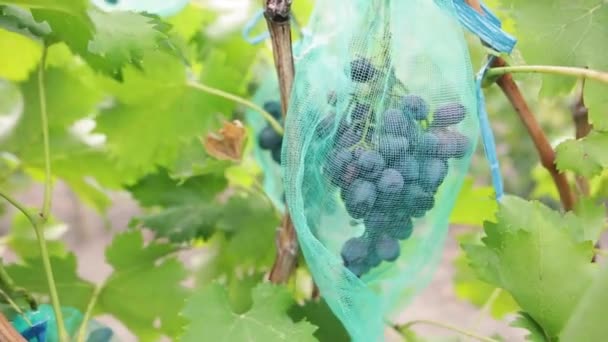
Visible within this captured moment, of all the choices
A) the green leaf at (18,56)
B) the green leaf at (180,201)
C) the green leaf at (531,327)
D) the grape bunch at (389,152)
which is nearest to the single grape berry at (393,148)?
the grape bunch at (389,152)

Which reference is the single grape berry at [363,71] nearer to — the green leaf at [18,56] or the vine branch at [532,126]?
the vine branch at [532,126]

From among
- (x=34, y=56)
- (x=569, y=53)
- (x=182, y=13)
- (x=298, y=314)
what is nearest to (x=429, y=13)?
(x=569, y=53)

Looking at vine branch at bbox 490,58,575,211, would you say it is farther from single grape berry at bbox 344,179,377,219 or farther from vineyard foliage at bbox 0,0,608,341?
single grape berry at bbox 344,179,377,219

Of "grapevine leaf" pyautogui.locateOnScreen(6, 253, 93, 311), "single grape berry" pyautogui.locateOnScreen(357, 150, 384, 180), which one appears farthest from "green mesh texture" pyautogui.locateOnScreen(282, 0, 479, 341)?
"grapevine leaf" pyautogui.locateOnScreen(6, 253, 93, 311)

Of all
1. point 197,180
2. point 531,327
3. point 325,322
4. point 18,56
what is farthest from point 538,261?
point 18,56

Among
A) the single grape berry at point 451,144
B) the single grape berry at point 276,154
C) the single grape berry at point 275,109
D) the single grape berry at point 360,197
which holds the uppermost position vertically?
the single grape berry at point 451,144

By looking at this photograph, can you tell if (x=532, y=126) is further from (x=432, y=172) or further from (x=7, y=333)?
(x=7, y=333)
